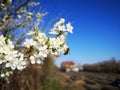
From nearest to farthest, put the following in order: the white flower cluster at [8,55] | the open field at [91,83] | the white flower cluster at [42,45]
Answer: the white flower cluster at [8,55], the white flower cluster at [42,45], the open field at [91,83]

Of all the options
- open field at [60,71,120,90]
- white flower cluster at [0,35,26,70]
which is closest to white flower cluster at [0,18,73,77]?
white flower cluster at [0,35,26,70]

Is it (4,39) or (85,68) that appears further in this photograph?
(85,68)

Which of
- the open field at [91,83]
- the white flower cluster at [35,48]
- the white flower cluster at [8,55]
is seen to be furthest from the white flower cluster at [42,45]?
the open field at [91,83]

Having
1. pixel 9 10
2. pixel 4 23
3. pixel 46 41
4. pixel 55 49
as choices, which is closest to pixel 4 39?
pixel 46 41

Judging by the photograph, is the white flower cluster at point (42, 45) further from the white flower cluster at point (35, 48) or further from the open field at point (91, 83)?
the open field at point (91, 83)

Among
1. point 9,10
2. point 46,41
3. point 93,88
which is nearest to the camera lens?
point 46,41

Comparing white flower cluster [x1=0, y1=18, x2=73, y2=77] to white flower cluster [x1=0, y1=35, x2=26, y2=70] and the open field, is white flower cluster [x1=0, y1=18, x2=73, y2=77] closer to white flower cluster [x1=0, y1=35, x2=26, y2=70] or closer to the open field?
white flower cluster [x1=0, y1=35, x2=26, y2=70]

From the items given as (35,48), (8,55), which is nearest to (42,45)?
(35,48)

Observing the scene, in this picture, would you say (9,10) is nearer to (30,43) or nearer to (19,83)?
(19,83)

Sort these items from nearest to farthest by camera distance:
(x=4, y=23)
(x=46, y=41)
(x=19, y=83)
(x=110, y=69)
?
(x=46, y=41) → (x=4, y=23) → (x=19, y=83) → (x=110, y=69)
